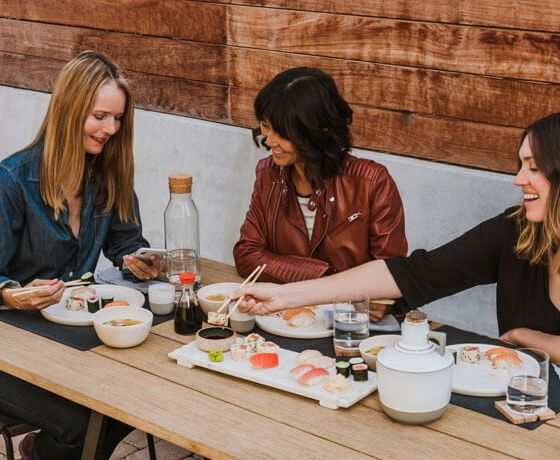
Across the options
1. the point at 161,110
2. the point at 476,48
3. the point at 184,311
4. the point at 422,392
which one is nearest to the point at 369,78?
the point at 476,48

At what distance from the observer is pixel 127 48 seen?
5.55 m

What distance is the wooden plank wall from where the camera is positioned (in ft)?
12.9

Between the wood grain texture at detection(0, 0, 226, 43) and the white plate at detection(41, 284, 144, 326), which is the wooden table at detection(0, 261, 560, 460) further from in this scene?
the wood grain texture at detection(0, 0, 226, 43)

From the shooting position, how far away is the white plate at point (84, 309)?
2.82 metres

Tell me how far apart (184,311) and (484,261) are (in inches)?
36.3

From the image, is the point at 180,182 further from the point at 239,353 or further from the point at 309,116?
the point at 239,353

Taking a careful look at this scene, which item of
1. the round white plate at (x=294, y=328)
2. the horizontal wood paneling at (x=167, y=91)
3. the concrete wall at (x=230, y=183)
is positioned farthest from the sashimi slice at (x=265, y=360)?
the horizontal wood paneling at (x=167, y=91)

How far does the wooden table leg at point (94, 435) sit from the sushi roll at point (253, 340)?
Result: 16.6 inches

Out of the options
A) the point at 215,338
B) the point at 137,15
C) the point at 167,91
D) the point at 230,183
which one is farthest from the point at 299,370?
the point at 137,15

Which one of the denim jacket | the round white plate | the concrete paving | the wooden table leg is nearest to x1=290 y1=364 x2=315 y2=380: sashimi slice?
the round white plate

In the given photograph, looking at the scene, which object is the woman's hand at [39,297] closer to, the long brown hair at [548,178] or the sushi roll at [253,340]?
the sushi roll at [253,340]

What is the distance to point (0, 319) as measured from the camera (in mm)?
2863

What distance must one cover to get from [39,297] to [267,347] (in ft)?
2.41

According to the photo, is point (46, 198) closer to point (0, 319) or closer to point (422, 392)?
point (0, 319)
